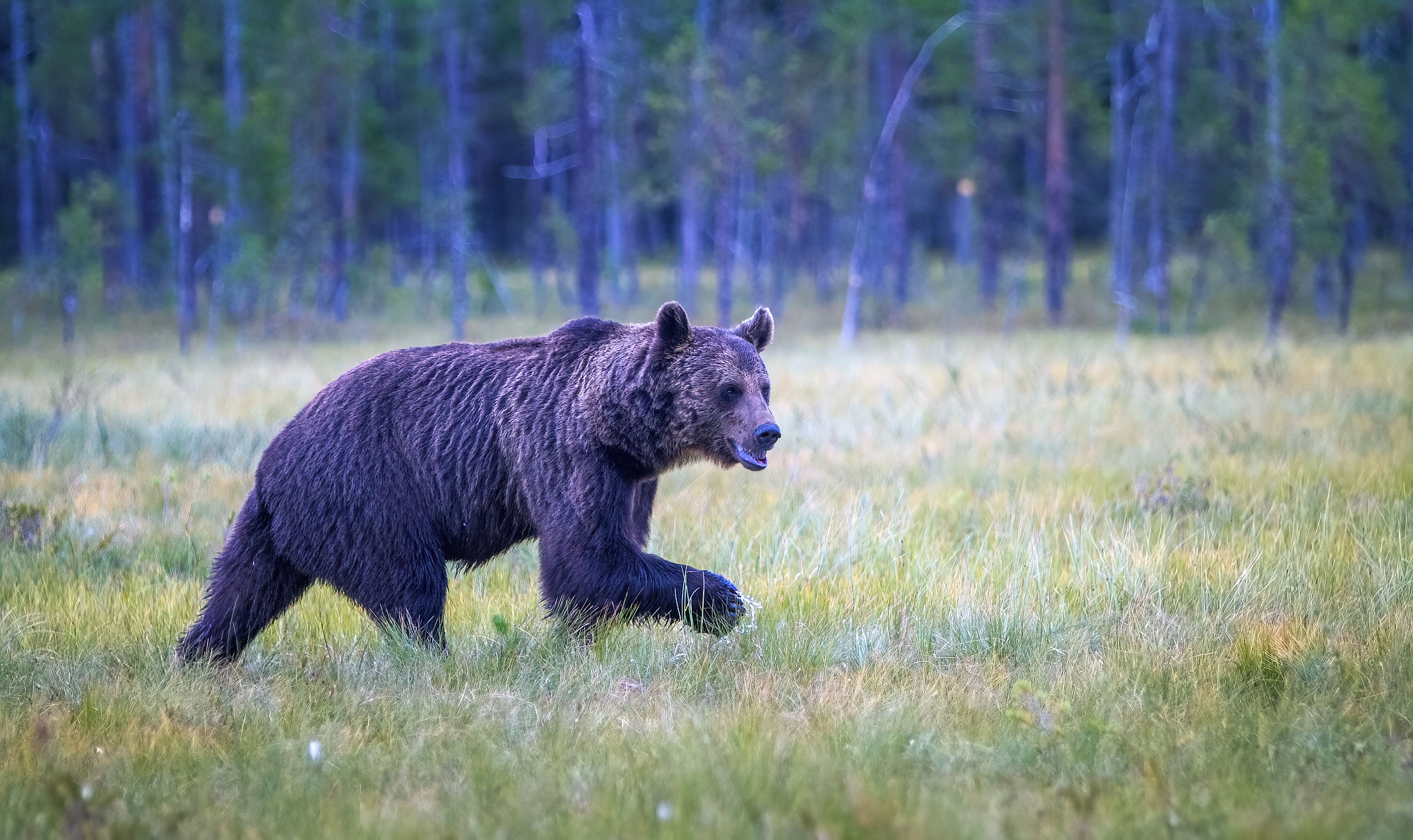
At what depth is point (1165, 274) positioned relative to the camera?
25719mm

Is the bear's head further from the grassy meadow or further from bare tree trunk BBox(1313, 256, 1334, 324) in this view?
bare tree trunk BBox(1313, 256, 1334, 324)

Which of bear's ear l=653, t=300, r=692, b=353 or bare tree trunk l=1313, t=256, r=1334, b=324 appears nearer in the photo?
bear's ear l=653, t=300, r=692, b=353

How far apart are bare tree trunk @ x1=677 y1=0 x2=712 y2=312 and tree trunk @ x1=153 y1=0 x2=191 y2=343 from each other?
35.0 ft

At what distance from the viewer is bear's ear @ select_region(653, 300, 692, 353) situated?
532 cm

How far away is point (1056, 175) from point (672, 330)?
2462cm

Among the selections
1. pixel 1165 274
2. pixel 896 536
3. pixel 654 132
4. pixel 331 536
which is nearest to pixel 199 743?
pixel 331 536

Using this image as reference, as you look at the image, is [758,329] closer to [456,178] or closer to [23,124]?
[456,178]

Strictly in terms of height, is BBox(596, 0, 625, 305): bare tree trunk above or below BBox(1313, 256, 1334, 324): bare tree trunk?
above

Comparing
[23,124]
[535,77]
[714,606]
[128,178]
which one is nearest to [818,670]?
[714,606]

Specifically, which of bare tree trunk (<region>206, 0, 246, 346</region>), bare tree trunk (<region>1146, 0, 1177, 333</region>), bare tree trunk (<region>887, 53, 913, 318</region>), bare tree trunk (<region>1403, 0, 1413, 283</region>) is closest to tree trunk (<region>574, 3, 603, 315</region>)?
bare tree trunk (<region>206, 0, 246, 346</region>)

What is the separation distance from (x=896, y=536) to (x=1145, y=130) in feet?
106

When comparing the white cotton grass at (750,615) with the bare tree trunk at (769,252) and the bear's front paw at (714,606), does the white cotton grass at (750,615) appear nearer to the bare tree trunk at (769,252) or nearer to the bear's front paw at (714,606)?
the bear's front paw at (714,606)

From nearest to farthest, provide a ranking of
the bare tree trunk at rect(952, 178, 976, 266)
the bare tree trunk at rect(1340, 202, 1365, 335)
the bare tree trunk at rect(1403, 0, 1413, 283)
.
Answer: the bare tree trunk at rect(1340, 202, 1365, 335) < the bare tree trunk at rect(1403, 0, 1413, 283) < the bare tree trunk at rect(952, 178, 976, 266)

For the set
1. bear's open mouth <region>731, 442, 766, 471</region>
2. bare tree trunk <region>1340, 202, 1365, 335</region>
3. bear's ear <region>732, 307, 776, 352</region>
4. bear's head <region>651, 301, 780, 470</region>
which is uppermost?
bare tree trunk <region>1340, 202, 1365, 335</region>
